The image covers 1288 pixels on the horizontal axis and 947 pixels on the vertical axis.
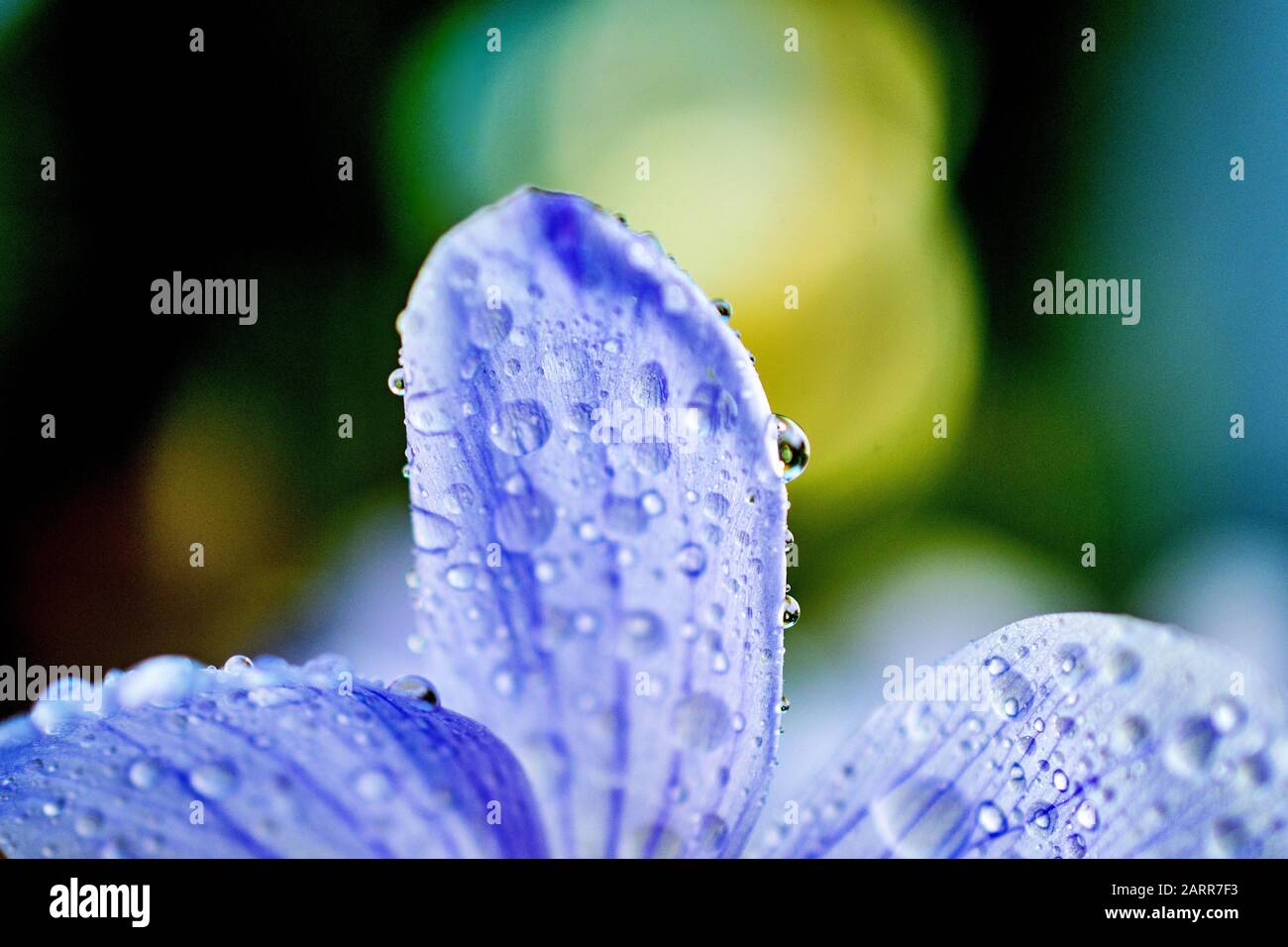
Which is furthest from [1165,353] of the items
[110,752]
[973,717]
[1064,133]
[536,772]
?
[110,752]

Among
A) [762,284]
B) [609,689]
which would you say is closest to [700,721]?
[609,689]

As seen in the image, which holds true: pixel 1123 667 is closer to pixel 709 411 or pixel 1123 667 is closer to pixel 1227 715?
pixel 1227 715

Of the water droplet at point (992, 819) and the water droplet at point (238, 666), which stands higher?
the water droplet at point (238, 666)

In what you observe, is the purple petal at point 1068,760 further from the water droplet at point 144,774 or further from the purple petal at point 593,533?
the water droplet at point 144,774

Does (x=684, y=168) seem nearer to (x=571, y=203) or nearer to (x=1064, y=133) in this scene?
(x=1064, y=133)

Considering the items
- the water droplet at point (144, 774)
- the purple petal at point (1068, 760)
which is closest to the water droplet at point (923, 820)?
the purple petal at point (1068, 760)

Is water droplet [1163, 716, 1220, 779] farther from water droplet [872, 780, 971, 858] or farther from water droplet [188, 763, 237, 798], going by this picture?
water droplet [188, 763, 237, 798]

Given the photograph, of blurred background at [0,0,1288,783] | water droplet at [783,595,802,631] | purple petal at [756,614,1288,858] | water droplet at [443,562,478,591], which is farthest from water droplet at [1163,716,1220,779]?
blurred background at [0,0,1288,783]
